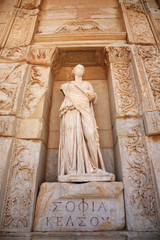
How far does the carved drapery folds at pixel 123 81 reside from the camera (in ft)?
12.7

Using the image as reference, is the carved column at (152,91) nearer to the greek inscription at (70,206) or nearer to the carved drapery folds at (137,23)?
the carved drapery folds at (137,23)

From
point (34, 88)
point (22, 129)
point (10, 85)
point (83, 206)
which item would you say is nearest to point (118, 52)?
point (34, 88)

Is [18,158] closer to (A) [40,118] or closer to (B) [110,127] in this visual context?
(A) [40,118]

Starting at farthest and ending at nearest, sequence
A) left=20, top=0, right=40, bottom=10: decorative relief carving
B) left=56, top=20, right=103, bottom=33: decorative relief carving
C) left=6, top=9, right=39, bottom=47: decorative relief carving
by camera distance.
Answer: left=20, top=0, right=40, bottom=10: decorative relief carving < left=56, top=20, right=103, bottom=33: decorative relief carving < left=6, top=9, right=39, bottom=47: decorative relief carving

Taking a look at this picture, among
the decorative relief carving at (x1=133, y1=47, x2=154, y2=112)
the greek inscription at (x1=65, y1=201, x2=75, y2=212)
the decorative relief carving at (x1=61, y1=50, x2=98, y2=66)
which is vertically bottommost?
the greek inscription at (x1=65, y1=201, x2=75, y2=212)

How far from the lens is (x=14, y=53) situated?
182 inches

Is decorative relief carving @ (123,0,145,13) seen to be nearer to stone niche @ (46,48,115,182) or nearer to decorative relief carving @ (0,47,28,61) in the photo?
stone niche @ (46,48,115,182)

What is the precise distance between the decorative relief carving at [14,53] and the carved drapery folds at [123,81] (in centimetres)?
238

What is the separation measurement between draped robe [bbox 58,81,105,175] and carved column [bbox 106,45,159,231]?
525 millimetres

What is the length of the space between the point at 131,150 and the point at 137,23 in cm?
430

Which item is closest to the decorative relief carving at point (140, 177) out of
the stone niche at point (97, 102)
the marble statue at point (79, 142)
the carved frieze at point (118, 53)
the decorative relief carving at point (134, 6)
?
the marble statue at point (79, 142)

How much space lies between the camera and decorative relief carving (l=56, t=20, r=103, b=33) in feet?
17.6

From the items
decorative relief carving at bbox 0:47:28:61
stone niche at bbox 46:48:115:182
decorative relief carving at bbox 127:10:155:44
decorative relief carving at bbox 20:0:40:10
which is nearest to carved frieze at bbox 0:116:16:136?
stone niche at bbox 46:48:115:182

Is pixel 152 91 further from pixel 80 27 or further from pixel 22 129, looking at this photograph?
pixel 80 27
